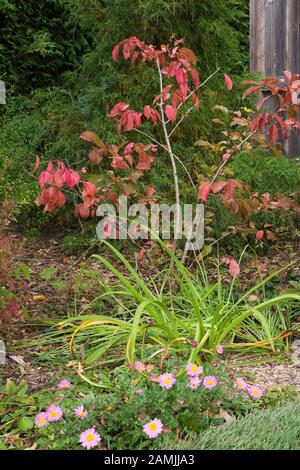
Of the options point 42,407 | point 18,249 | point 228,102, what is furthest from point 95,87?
point 42,407

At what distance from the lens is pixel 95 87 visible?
5.25 m

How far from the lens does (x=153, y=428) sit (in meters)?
2.26

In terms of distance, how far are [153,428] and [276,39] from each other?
5.89 meters

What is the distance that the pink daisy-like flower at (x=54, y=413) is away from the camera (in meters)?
2.32

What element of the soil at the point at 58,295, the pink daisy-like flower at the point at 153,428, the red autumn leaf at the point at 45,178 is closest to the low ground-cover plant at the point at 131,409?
the pink daisy-like flower at the point at 153,428

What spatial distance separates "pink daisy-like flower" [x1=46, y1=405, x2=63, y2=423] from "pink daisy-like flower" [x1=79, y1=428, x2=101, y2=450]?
0.43 ft

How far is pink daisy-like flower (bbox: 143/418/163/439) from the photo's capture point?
224cm

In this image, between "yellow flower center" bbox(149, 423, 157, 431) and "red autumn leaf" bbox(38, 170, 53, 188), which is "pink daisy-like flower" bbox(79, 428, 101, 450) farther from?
"red autumn leaf" bbox(38, 170, 53, 188)

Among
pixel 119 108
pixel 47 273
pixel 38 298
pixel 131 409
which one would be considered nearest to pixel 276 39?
pixel 119 108

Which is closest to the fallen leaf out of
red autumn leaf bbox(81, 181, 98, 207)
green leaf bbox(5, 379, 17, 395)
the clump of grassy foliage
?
red autumn leaf bbox(81, 181, 98, 207)

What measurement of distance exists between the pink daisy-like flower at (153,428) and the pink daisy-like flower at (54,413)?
0.32m

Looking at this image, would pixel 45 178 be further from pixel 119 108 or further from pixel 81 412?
pixel 81 412

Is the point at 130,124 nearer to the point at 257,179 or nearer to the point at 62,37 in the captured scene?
the point at 257,179

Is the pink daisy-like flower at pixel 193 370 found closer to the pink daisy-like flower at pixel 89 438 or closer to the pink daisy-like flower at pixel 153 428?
the pink daisy-like flower at pixel 153 428
